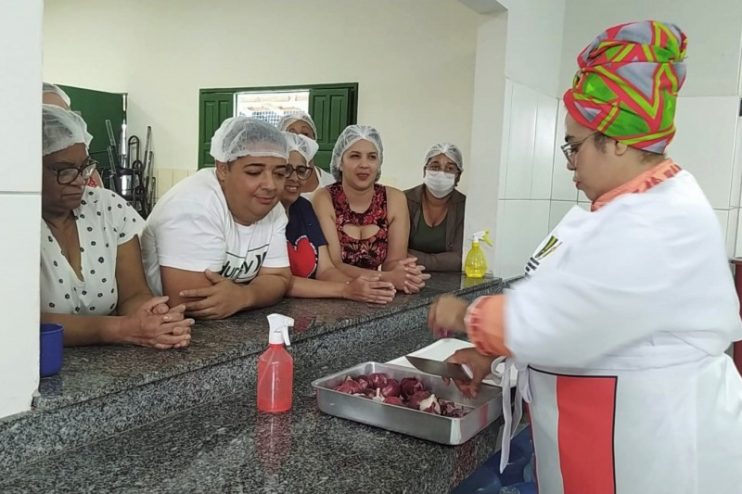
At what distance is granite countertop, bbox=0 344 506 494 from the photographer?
94 centimetres

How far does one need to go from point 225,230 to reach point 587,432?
105 centimetres

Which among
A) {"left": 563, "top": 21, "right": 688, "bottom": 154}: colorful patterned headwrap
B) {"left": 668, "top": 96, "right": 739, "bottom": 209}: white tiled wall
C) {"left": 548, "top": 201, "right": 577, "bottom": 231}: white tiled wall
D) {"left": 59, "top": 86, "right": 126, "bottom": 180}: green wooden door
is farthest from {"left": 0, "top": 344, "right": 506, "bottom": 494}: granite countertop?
{"left": 59, "top": 86, "right": 126, "bottom": 180}: green wooden door

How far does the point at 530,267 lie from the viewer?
114cm

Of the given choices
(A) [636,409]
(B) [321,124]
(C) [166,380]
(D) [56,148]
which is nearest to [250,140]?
(D) [56,148]

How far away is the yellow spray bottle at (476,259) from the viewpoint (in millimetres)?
2564

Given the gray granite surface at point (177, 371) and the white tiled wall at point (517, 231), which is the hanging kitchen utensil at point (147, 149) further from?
the gray granite surface at point (177, 371)

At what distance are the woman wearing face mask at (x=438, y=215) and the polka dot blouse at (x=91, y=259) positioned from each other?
1.54m

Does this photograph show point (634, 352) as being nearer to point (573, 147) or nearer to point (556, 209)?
point (573, 147)

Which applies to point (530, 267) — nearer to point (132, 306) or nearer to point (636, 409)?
point (636, 409)

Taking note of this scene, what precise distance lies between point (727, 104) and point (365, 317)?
6.81 feet

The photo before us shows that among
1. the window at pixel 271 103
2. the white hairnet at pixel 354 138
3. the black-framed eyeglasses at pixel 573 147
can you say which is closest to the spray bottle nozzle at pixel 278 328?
the black-framed eyeglasses at pixel 573 147

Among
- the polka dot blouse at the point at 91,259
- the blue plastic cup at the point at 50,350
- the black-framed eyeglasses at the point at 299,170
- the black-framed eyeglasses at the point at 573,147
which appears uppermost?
the black-framed eyeglasses at the point at 573,147

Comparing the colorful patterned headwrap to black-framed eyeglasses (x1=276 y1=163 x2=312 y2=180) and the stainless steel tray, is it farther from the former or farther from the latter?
black-framed eyeglasses (x1=276 y1=163 x2=312 y2=180)

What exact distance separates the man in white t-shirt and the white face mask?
1.32 meters
